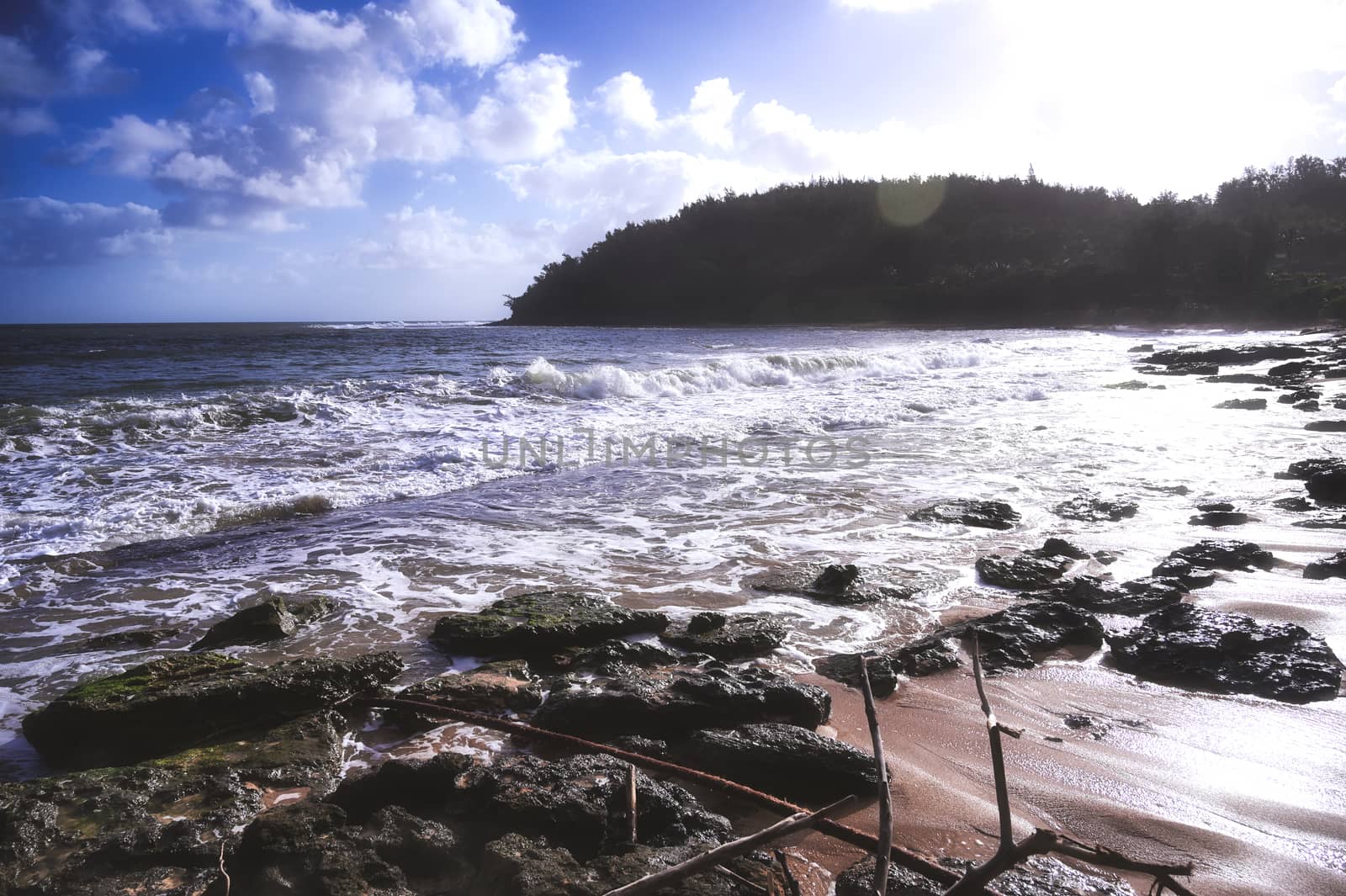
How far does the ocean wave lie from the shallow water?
3.05 ft

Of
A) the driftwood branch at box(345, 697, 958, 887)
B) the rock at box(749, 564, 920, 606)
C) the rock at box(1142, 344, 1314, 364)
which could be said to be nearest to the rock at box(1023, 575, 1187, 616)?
the rock at box(749, 564, 920, 606)

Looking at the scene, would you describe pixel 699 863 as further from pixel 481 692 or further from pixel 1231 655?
pixel 1231 655

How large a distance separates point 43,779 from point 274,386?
43.5 ft

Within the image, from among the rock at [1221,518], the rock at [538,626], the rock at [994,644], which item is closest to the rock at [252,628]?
the rock at [538,626]

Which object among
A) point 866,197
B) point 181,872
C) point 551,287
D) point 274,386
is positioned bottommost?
point 181,872

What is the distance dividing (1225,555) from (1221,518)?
1.04 m

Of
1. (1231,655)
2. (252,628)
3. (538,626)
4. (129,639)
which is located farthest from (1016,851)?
(129,639)

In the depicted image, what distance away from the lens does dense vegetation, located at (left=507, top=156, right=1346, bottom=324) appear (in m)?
38.6

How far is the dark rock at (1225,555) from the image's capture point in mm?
4254

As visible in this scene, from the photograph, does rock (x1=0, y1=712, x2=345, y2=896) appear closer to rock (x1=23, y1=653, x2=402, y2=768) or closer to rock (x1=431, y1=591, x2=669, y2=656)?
rock (x1=23, y1=653, x2=402, y2=768)

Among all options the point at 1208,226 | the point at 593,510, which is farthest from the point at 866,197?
the point at 593,510

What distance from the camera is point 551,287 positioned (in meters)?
63.5

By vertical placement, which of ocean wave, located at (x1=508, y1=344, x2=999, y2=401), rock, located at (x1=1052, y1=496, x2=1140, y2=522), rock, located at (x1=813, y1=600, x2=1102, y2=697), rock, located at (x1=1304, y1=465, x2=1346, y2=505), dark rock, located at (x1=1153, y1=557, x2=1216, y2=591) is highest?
ocean wave, located at (x1=508, y1=344, x2=999, y2=401)

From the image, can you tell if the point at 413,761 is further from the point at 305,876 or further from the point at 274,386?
the point at 274,386
